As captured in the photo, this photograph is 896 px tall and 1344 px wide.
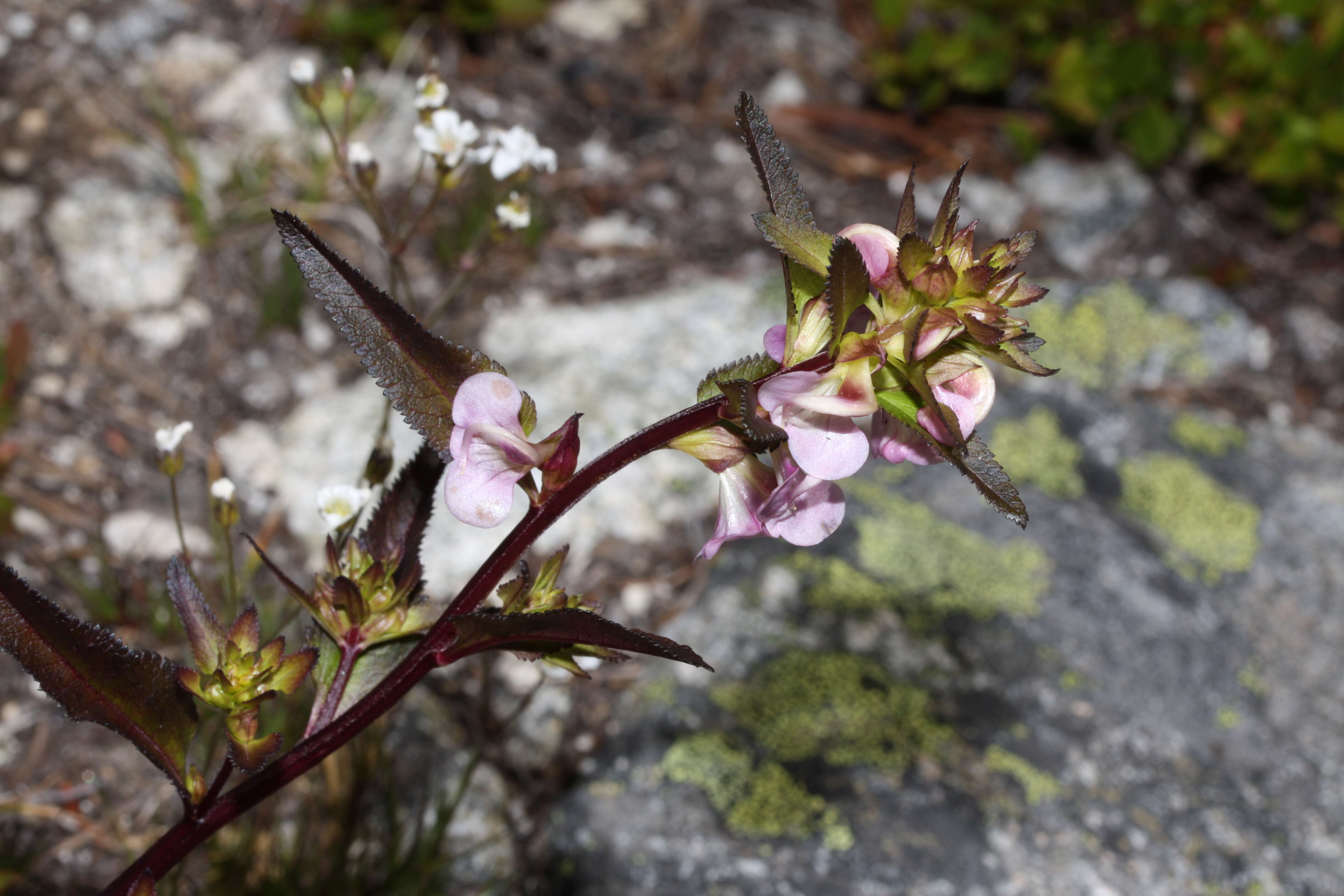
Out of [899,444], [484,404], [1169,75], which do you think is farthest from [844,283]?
[1169,75]

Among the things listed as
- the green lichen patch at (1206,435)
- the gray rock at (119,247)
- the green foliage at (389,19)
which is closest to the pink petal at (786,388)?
the green lichen patch at (1206,435)

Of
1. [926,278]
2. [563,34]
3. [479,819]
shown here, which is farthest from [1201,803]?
[563,34]

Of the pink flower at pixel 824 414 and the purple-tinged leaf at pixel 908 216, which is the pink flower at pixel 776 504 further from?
the purple-tinged leaf at pixel 908 216

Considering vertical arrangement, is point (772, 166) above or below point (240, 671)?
above

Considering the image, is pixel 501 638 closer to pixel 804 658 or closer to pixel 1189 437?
pixel 804 658

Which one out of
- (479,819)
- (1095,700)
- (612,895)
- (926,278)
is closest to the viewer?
(926,278)

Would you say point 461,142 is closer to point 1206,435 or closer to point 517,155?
point 517,155
